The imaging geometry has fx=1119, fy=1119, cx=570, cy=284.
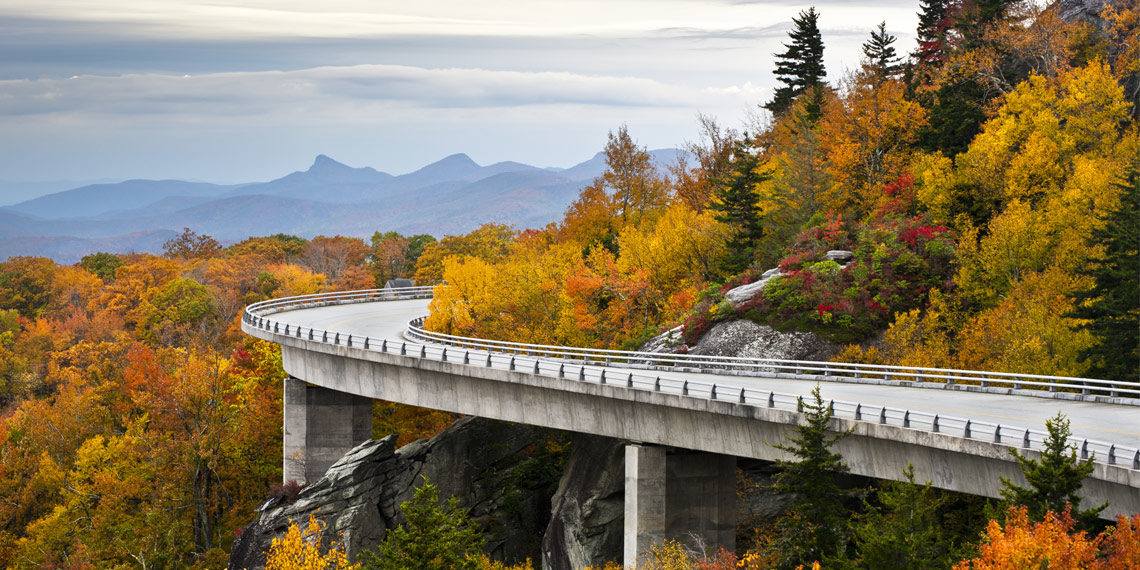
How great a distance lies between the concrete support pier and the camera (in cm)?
3881

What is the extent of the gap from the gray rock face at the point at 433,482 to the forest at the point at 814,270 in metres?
6.26

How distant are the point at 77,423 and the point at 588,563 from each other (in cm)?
4525

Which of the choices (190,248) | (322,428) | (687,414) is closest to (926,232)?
(687,414)

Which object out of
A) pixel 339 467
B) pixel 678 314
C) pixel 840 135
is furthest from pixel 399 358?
pixel 840 135

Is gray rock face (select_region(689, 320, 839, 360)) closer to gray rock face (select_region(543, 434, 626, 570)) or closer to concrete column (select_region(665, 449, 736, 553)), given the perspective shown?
gray rock face (select_region(543, 434, 626, 570))

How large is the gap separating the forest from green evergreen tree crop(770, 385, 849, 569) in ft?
2.55

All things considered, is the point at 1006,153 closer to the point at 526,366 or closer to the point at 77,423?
the point at 526,366

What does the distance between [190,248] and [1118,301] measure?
468 ft

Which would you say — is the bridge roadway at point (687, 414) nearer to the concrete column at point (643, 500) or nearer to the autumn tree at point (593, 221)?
the concrete column at point (643, 500)

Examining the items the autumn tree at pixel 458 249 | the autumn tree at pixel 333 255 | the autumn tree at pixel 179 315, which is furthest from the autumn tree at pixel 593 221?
the autumn tree at pixel 333 255

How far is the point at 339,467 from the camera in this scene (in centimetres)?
5078

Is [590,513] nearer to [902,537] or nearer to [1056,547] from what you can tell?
[902,537]

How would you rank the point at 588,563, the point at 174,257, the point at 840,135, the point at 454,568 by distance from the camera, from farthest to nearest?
1. the point at 174,257
2. the point at 840,135
3. the point at 588,563
4. the point at 454,568

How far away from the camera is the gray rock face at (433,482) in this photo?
49206 mm
